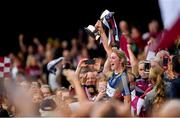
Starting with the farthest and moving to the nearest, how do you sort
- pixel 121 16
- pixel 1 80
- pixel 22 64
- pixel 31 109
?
1. pixel 121 16
2. pixel 22 64
3. pixel 1 80
4. pixel 31 109

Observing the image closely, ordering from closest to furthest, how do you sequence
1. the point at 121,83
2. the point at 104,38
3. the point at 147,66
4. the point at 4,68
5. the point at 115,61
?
the point at 121,83 → the point at 115,61 → the point at 147,66 → the point at 104,38 → the point at 4,68

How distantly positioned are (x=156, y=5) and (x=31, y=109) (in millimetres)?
14167

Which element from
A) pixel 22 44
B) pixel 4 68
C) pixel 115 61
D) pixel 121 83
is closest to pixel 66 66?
pixel 4 68

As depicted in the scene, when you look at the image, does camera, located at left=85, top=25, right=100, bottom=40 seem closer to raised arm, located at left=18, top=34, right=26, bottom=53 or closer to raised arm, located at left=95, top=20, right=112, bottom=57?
raised arm, located at left=95, top=20, right=112, bottom=57

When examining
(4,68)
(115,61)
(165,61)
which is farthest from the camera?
(4,68)

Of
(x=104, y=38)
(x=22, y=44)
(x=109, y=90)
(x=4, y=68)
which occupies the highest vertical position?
(x=22, y=44)

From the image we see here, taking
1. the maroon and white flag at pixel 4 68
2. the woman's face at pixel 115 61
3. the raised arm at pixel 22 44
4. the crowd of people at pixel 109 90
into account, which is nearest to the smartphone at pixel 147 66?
the crowd of people at pixel 109 90

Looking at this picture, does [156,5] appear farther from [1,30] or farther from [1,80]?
[1,80]

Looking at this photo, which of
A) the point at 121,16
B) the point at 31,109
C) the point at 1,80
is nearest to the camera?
the point at 31,109

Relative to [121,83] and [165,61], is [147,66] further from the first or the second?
[121,83]

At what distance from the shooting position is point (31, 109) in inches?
376

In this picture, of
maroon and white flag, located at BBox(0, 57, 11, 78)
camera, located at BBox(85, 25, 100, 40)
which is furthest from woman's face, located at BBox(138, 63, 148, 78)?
maroon and white flag, located at BBox(0, 57, 11, 78)

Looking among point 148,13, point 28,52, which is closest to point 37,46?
point 28,52

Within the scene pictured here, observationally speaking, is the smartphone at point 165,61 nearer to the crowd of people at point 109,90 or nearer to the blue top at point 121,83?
the crowd of people at point 109,90
